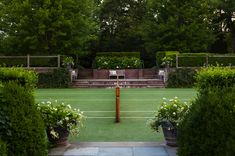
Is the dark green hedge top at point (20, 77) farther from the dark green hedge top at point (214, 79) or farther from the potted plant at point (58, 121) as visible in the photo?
the dark green hedge top at point (214, 79)

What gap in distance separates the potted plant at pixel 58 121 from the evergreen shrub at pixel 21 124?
2694mm

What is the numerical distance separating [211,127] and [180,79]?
2591cm

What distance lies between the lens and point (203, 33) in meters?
39.1

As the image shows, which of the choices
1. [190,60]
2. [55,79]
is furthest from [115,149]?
[190,60]

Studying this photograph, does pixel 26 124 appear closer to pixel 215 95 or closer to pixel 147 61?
pixel 215 95

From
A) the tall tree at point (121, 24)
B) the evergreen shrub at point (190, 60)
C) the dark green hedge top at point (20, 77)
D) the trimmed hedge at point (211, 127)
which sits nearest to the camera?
the trimmed hedge at point (211, 127)

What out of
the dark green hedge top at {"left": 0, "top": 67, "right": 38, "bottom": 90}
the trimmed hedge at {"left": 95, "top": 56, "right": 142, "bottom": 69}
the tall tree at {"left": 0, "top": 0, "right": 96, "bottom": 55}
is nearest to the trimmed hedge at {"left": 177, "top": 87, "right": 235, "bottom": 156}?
the dark green hedge top at {"left": 0, "top": 67, "right": 38, "bottom": 90}

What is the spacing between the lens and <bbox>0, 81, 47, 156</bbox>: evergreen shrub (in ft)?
19.2

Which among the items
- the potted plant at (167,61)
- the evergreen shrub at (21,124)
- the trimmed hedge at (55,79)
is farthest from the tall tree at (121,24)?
the evergreen shrub at (21,124)

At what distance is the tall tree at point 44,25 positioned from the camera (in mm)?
33344

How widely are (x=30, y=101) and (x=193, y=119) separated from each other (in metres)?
2.03

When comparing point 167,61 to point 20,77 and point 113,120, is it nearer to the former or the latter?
point 113,120

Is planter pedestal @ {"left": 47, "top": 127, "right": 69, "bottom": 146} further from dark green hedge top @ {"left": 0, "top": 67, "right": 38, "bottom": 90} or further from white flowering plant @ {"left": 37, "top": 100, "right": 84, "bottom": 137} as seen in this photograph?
dark green hedge top @ {"left": 0, "top": 67, "right": 38, "bottom": 90}

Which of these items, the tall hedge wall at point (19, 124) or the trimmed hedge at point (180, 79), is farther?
the trimmed hedge at point (180, 79)
